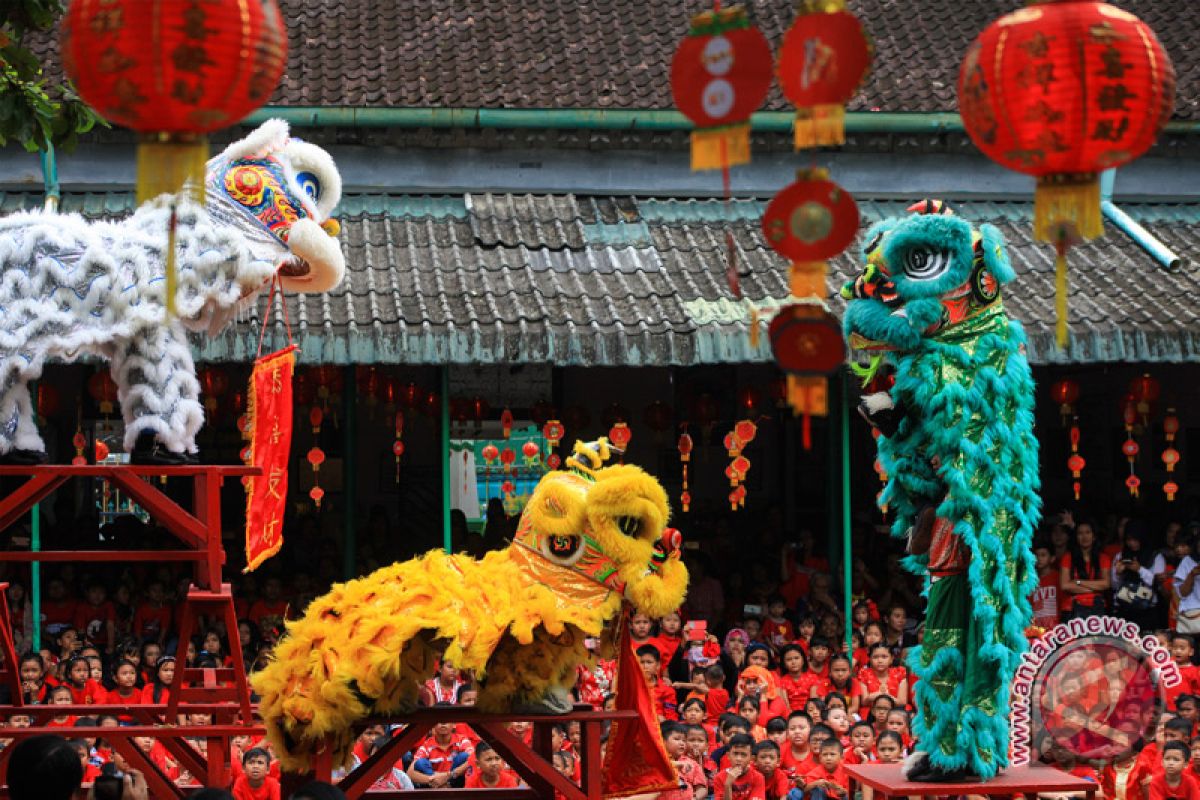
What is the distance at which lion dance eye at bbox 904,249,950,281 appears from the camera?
6828mm

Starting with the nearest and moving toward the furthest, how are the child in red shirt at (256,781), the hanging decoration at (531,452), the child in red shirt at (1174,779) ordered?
the child in red shirt at (256,781) → the child in red shirt at (1174,779) → the hanging decoration at (531,452)

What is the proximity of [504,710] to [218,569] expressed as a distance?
124 cm

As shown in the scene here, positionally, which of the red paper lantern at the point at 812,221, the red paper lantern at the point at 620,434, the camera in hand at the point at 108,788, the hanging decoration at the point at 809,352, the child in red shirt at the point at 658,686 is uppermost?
the red paper lantern at the point at 812,221

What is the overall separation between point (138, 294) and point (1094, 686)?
4524 millimetres

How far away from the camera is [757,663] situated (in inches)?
430

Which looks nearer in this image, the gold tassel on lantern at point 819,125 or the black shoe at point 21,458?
the gold tassel on lantern at point 819,125

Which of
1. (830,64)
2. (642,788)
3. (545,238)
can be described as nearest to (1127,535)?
(545,238)

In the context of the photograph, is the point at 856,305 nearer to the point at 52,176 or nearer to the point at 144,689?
the point at 144,689

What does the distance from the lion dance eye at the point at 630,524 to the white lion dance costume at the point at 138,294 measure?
5.63 feet

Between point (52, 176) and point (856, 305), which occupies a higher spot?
point (52, 176)

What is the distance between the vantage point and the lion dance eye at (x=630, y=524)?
7.27 metres

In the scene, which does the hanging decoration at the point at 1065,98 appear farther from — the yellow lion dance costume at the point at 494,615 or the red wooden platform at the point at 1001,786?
the yellow lion dance costume at the point at 494,615

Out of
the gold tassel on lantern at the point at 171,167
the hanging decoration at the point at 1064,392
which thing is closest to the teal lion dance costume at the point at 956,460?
the gold tassel on lantern at the point at 171,167

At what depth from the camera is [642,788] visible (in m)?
7.32
